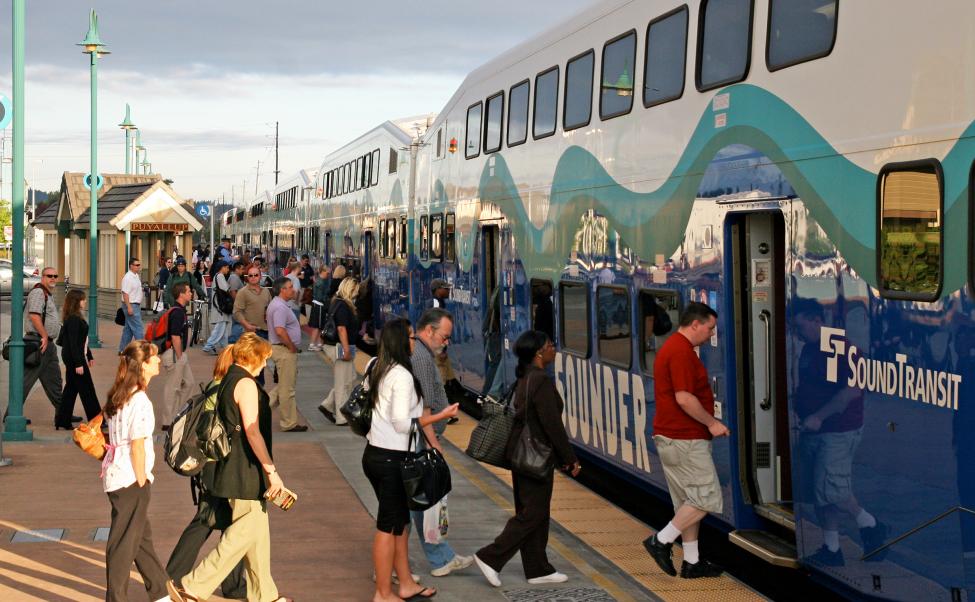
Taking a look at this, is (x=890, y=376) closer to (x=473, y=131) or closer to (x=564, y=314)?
(x=564, y=314)

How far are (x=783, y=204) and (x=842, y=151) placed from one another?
818mm

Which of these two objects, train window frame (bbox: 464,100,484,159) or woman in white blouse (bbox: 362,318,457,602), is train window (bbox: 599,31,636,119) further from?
train window frame (bbox: 464,100,484,159)

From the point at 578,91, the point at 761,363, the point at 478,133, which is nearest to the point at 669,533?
the point at 761,363

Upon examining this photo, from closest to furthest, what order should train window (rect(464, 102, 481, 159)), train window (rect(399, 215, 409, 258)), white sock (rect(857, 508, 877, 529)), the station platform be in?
1. white sock (rect(857, 508, 877, 529))
2. the station platform
3. train window (rect(464, 102, 481, 159))
4. train window (rect(399, 215, 409, 258))

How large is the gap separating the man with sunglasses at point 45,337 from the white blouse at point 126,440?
318 inches

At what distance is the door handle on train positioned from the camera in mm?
9156

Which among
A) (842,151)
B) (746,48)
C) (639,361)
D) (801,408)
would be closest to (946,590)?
(801,408)

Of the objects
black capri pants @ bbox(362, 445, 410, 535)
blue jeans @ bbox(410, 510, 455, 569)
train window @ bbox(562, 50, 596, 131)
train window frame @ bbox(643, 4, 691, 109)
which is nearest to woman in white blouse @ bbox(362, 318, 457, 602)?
black capri pants @ bbox(362, 445, 410, 535)

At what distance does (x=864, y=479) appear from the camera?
730cm

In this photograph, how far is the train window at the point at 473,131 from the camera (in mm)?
16609

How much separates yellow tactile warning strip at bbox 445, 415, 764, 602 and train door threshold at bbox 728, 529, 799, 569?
0.86ft

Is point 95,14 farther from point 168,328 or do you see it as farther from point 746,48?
point 746,48

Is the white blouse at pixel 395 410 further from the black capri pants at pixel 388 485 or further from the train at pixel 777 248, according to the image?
the train at pixel 777 248

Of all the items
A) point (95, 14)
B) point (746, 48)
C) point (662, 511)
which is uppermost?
point (95, 14)
